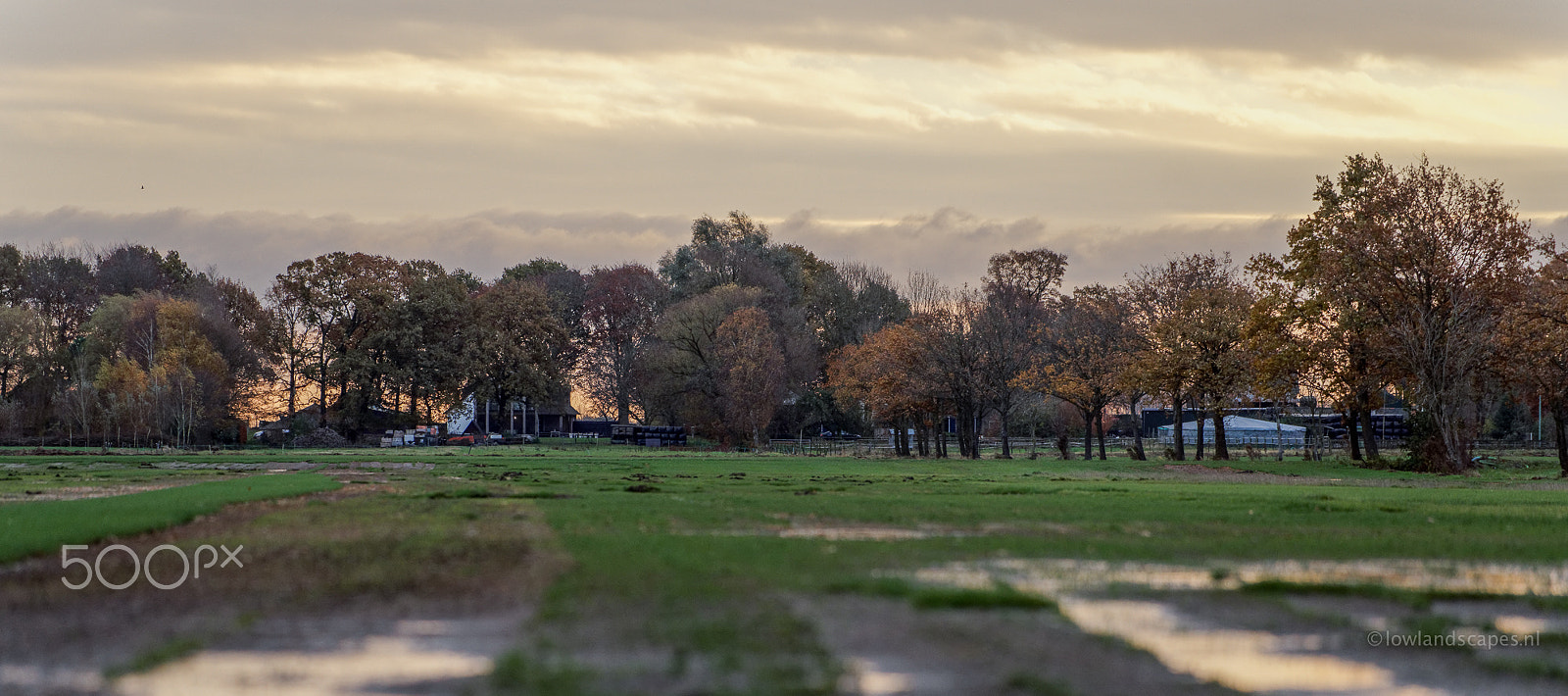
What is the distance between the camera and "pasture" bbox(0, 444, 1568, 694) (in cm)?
709

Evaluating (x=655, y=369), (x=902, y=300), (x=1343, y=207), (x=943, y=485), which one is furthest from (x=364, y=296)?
(x=943, y=485)

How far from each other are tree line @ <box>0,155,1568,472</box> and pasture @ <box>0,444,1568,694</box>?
33.2 metres

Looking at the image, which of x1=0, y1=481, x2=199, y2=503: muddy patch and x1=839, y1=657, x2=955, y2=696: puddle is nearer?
x1=839, y1=657, x2=955, y2=696: puddle

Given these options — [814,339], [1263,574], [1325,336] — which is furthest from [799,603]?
[814,339]

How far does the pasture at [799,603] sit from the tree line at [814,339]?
3322cm

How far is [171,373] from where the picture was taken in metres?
87.2

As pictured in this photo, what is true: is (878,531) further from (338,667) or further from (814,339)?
(814,339)

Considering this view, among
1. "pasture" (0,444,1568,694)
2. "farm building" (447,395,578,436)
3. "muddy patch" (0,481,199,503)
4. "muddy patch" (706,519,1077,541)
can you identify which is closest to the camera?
"pasture" (0,444,1568,694)

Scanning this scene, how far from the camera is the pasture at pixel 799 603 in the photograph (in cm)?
709

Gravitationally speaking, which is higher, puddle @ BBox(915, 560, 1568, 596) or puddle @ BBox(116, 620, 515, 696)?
puddle @ BBox(116, 620, 515, 696)

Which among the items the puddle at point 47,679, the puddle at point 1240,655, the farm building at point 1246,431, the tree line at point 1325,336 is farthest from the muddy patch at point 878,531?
the farm building at point 1246,431

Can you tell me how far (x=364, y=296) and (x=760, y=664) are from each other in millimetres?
100355

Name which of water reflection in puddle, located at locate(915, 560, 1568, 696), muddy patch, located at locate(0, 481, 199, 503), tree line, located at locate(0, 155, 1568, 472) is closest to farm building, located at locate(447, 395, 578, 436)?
tree line, located at locate(0, 155, 1568, 472)

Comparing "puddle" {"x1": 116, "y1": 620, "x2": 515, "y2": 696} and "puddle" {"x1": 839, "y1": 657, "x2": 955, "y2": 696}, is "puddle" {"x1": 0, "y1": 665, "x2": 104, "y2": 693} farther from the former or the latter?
"puddle" {"x1": 839, "y1": 657, "x2": 955, "y2": 696}
